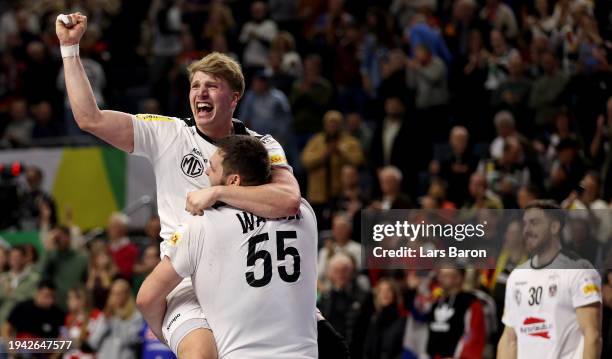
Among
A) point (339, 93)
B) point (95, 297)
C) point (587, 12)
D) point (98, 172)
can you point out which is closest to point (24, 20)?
point (98, 172)

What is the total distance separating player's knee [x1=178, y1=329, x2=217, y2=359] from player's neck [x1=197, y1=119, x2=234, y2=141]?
4.80 feet

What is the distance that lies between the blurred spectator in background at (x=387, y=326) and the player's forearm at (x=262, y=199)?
23.8ft

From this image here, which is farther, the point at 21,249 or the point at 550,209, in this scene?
the point at 21,249

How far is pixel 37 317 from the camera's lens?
15047mm

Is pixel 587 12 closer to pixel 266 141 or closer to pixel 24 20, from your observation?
pixel 266 141

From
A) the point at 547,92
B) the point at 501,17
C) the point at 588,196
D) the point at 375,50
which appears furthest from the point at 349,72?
the point at 588,196

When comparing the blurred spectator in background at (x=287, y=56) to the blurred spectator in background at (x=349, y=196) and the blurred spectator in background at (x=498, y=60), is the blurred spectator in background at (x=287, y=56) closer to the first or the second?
the blurred spectator in background at (x=349, y=196)

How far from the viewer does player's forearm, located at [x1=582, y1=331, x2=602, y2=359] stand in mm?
8164

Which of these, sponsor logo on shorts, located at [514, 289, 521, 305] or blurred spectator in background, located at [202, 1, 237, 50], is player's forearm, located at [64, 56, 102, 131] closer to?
sponsor logo on shorts, located at [514, 289, 521, 305]

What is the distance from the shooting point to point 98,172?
18.1m

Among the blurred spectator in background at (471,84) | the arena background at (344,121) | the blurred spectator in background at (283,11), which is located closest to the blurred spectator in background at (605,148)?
the arena background at (344,121)

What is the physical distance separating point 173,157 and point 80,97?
2.21 feet

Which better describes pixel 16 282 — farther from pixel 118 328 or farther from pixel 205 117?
pixel 205 117

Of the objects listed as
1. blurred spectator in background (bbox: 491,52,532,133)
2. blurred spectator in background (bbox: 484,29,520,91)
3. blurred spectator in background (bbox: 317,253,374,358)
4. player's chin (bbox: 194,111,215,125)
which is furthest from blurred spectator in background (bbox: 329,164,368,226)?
player's chin (bbox: 194,111,215,125)
